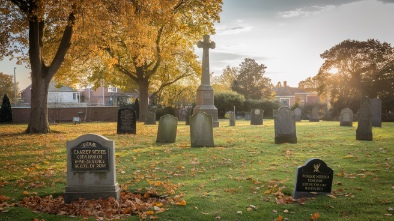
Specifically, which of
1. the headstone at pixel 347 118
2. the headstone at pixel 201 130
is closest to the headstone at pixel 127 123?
the headstone at pixel 201 130

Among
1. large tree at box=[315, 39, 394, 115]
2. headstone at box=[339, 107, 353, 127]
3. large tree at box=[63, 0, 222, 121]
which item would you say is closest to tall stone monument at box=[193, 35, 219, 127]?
large tree at box=[63, 0, 222, 121]

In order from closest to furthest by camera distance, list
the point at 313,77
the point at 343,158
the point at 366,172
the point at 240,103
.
A: the point at 366,172
the point at 343,158
the point at 240,103
the point at 313,77

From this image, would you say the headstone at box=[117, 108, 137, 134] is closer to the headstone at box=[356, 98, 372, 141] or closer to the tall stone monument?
the tall stone monument

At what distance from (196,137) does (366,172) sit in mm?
6954

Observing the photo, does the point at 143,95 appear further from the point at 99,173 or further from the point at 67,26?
the point at 99,173

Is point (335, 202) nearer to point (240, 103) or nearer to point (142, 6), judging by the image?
point (142, 6)

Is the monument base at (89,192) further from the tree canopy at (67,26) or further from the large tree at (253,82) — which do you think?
the large tree at (253,82)

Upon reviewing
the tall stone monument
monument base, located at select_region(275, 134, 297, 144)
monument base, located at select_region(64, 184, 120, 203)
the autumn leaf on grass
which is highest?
the tall stone monument

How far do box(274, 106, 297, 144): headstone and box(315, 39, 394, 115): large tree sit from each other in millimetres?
37188

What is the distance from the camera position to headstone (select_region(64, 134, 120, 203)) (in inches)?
264

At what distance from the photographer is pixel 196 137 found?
1417cm

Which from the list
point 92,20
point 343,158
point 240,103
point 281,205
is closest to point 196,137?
point 343,158

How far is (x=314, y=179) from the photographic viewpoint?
6.78 m

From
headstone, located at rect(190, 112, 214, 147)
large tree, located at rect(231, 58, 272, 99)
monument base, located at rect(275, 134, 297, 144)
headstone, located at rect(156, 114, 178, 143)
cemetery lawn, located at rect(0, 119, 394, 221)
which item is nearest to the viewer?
cemetery lawn, located at rect(0, 119, 394, 221)
